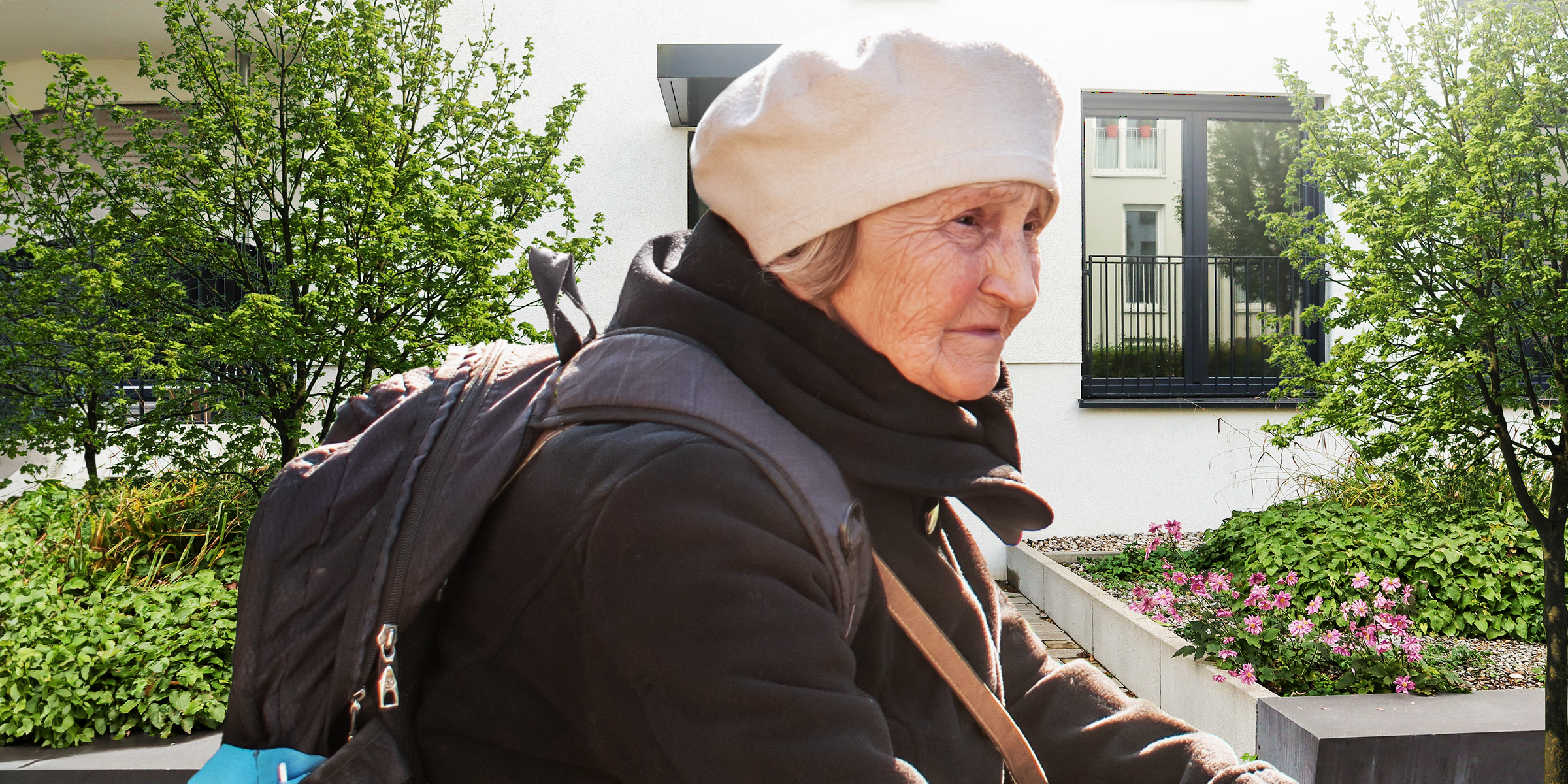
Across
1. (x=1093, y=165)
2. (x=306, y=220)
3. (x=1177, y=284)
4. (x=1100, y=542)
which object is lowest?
(x=1100, y=542)

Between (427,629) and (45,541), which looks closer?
(427,629)

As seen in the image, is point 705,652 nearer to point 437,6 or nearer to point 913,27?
point 913,27

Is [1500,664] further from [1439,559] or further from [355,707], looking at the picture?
Answer: [355,707]

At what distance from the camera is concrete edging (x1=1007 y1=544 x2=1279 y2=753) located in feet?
14.1

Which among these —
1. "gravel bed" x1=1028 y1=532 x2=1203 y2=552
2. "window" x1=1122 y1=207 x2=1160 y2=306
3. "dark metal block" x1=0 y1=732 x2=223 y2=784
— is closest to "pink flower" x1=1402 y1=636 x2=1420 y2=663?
"gravel bed" x1=1028 y1=532 x2=1203 y2=552

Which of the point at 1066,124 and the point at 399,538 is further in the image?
the point at 1066,124

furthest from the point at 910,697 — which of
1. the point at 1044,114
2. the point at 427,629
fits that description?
the point at 1044,114

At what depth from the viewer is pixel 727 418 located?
990 mm

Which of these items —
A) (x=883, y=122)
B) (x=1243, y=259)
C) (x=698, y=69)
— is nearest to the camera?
(x=883, y=122)

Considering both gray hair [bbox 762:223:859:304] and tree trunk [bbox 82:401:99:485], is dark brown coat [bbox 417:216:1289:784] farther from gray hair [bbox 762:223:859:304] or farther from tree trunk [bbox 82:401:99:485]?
tree trunk [bbox 82:401:99:485]

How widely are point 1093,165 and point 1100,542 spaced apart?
3529 millimetres

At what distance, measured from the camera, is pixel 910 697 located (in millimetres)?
1166

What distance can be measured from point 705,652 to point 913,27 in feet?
2.27

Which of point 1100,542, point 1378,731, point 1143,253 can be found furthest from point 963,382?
point 1143,253
